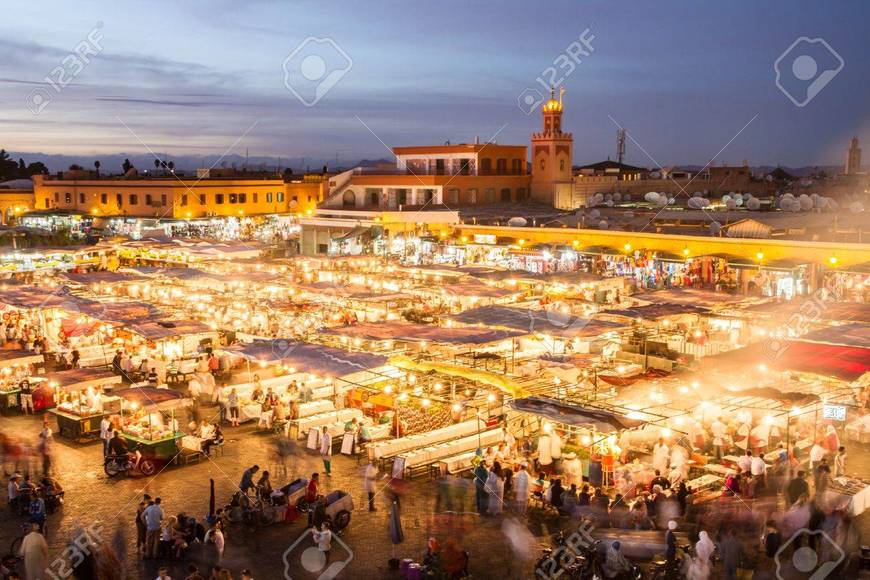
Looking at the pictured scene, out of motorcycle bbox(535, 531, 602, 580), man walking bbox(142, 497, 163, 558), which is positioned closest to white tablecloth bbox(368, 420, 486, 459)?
motorcycle bbox(535, 531, 602, 580)

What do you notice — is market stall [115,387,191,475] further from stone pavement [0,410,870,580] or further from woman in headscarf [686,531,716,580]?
woman in headscarf [686,531,716,580]

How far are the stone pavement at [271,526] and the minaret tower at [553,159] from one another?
31206 millimetres

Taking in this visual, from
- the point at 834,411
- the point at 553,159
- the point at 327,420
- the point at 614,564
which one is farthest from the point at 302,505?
the point at 553,159

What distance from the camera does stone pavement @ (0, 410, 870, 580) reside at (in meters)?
10.8

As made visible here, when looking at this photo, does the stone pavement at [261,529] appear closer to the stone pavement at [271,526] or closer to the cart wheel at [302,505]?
the stone pavement at [271,526]

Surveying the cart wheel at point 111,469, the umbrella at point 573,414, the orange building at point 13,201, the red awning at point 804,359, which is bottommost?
the cart wheel at point 111,469

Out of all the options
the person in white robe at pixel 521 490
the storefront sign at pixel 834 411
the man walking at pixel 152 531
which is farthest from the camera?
the storefront sign at pixel 834 411

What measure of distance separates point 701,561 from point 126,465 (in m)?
9.28

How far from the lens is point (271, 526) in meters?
12.1

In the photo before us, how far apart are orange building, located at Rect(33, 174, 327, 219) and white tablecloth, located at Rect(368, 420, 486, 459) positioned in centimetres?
3600

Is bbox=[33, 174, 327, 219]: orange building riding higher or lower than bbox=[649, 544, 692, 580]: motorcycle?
higher

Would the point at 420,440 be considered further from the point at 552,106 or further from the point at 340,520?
the point at 552,106

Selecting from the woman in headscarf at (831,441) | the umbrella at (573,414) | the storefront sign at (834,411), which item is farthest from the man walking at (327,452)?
the storefront sign at (834,411)

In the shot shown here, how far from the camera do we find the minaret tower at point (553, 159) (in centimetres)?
4422
